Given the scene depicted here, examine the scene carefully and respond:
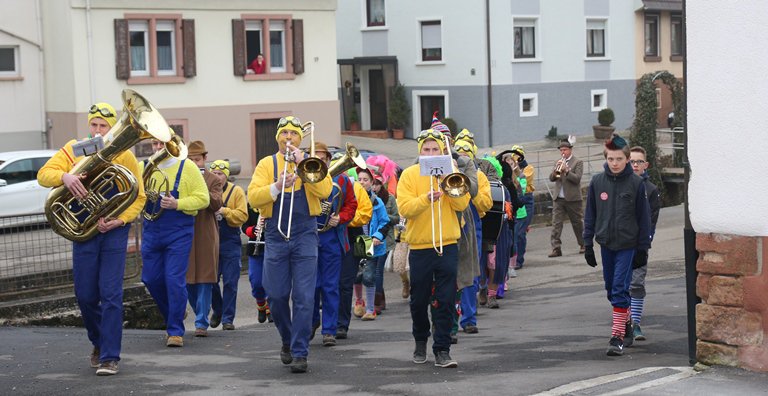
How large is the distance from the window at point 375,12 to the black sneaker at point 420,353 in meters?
35.5

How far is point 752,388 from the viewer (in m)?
8.30

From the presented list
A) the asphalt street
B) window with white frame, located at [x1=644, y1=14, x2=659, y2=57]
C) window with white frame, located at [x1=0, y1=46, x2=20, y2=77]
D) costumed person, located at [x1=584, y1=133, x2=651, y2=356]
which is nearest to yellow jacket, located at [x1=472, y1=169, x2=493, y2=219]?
costumed person, located at [x1=584, y1=133, x2=651, y2=356]

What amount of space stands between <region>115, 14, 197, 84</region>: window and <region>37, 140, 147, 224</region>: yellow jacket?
23.4 m

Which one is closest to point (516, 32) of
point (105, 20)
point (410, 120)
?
point (410, 120)

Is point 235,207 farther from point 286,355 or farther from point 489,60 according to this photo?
point 489,60

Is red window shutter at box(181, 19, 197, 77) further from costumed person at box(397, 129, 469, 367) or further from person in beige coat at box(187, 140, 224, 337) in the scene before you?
costumed person at box(397, 129, 469, 367)

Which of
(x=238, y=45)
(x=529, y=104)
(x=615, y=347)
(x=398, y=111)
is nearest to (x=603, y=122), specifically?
(x=529, y=104)

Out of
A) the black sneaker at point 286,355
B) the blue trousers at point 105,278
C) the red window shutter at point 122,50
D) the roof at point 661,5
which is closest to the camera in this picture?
the blue trousers at point 105,278

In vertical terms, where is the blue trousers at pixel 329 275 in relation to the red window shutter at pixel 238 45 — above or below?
below

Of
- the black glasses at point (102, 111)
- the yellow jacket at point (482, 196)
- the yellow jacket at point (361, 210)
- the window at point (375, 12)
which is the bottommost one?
the yellow jacket at point (361, 210)

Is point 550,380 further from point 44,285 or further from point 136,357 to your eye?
point 44,285

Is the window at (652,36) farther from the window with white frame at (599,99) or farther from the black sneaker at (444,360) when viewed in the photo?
the black sneaker at (444,360)

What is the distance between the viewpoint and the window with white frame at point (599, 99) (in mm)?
46472

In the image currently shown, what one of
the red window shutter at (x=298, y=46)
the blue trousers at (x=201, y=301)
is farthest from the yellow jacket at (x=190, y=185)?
the red window shutter at (x=298, y=46)
